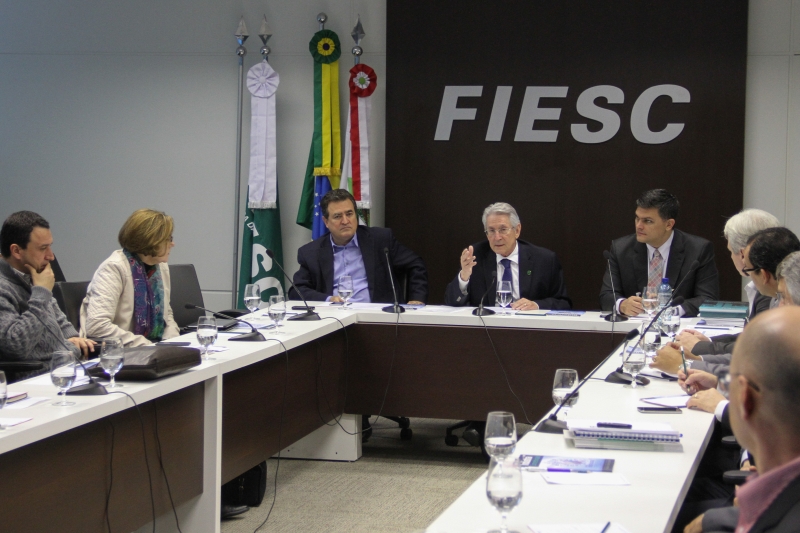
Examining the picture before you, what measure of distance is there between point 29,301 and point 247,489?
3.86 ft

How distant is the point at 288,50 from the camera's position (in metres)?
6.39

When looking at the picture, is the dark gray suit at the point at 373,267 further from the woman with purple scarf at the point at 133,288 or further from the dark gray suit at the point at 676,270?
the woman with purple scarf at the point at 133,288

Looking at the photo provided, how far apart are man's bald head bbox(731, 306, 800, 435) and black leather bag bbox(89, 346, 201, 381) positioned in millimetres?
1803

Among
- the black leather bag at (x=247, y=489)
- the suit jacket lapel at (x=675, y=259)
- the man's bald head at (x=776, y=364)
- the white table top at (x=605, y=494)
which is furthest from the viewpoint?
the suit jacket lapel at (x=675, y=259)

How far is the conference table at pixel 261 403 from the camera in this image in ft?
7.06

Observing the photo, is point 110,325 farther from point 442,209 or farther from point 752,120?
point 752,120

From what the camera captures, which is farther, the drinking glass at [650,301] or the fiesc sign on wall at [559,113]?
the fiesc sign on wall at [559,113]

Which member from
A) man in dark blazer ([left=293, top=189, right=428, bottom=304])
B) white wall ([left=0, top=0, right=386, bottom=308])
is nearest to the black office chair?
man in dark blazer ([left=293, top=189, right=428, bottom=304])

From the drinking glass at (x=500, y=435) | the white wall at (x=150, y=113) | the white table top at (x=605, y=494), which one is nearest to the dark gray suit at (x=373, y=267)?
the white wall at (x=150, y=113)

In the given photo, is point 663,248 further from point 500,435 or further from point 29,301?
point 500,435

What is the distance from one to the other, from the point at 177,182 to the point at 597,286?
3252mm

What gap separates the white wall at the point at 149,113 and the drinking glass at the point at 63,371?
13.7 ft

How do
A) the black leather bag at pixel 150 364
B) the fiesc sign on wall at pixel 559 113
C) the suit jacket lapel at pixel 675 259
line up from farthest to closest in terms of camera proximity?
the fiesc sign on wall at pixel 559 113 → the suit jacket lapel at pixel 675 259 → the black leather bag at pixel 150 364

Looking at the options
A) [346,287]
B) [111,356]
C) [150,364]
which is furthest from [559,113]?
[111,356]
